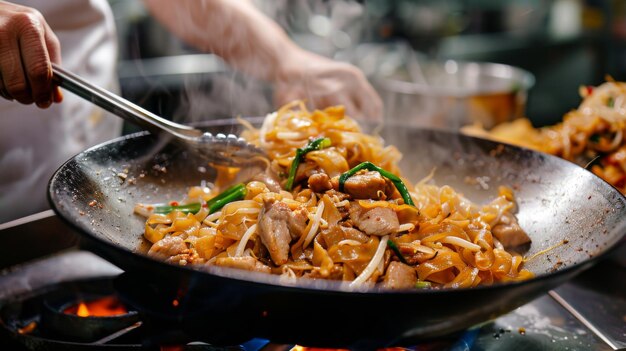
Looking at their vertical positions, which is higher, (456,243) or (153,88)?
(456,243)

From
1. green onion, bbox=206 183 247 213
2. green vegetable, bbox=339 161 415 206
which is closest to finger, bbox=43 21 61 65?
green onion, bbox=206 183 247 213

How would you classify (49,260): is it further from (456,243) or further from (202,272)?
(456,243)

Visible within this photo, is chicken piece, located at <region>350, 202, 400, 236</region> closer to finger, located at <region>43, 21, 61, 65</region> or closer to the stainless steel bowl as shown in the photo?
finger, located at <region>43, 21, 61, 65</region>

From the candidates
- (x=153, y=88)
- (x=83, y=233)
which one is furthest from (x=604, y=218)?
(x=153, y=88)

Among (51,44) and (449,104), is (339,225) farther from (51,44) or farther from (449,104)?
(449,104)

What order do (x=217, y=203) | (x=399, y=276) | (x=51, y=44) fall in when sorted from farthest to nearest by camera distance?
(x=217, y=203) → (x=51, y=44) → (x=399, y=276)

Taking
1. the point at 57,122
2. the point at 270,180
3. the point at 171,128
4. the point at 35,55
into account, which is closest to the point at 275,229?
the point at 270,180

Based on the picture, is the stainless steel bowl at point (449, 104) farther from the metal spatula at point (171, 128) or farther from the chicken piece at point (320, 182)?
the chicken piece at point (320, 182)
